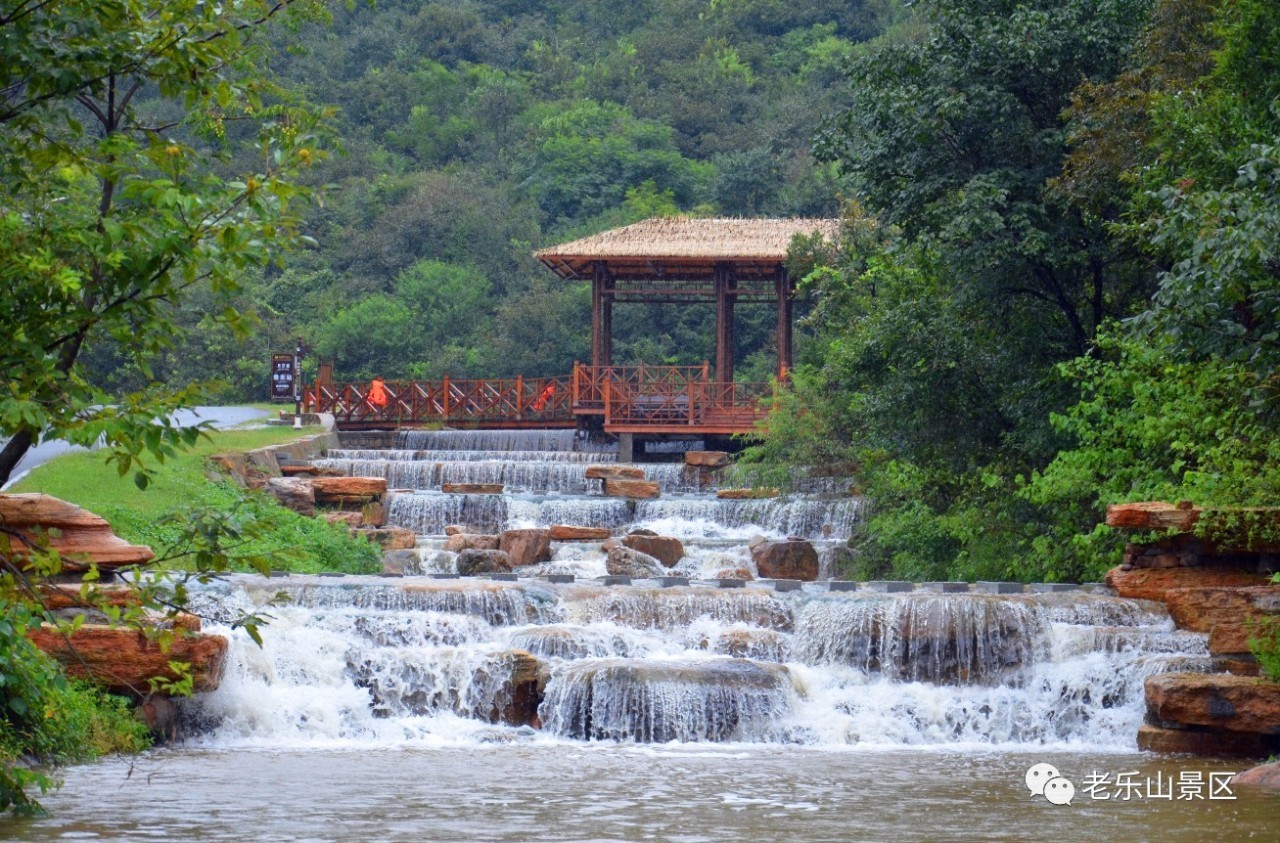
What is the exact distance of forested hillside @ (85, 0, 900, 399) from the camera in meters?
39.6

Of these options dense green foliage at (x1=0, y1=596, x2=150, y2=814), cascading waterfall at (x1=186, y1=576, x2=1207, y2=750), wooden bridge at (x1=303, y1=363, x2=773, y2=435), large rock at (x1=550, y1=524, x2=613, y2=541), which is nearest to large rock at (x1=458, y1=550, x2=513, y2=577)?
large rock at (x1=550, y1=524, x2=613, y2=541)

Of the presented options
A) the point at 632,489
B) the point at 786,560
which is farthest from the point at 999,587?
the point at 632,489

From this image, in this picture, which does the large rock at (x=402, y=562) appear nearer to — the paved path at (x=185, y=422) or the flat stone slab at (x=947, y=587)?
the paved path at (x=185, y=422)

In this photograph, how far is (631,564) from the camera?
18688 mm

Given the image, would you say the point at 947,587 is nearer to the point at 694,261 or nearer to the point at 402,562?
the point at 402,562

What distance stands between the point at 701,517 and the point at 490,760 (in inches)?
488

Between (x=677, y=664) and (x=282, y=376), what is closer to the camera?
(x=677, y=664)

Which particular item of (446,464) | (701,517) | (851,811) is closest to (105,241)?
(851,811)

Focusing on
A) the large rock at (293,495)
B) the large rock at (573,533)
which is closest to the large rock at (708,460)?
the large rock at (573,533)

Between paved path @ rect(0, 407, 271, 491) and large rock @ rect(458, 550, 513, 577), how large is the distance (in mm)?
3044

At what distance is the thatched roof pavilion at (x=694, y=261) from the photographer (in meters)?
29.6

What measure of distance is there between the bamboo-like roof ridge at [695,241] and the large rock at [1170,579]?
1485 cm

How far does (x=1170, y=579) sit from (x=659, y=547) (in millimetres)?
7068

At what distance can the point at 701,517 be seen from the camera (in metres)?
23.0
